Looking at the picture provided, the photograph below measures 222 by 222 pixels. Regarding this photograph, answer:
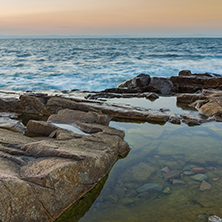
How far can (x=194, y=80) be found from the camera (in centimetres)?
1082

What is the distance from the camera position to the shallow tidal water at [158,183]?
272cm

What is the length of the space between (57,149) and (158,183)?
59.5 inches

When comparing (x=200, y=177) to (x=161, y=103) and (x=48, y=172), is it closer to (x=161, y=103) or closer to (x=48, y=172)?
(x=48, y=172)

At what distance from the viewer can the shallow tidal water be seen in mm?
2717

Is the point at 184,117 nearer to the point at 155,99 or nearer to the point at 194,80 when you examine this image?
the point at 155,99

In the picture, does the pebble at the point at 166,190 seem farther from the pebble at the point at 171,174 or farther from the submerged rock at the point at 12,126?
the submerged rock at the point at 12,126

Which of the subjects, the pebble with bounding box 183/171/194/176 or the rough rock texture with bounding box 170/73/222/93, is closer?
the pebble with bounding box 183/171/194/176

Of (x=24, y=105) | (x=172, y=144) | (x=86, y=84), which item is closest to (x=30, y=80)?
(x=86, y=84)

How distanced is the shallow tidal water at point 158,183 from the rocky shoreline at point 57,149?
23 centimetres

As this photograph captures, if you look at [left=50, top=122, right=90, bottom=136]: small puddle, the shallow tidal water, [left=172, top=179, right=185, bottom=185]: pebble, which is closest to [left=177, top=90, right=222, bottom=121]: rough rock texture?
the shallow tidal water

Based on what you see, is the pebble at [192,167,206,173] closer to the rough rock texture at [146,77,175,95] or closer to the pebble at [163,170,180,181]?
the pebble at [163,170,180,181]

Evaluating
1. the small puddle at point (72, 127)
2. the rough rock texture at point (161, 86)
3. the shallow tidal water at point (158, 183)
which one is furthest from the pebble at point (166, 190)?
the rough rock texture at point (161, 86)

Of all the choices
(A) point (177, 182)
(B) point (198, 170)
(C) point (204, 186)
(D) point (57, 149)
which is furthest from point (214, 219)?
(D) point (57, 149)

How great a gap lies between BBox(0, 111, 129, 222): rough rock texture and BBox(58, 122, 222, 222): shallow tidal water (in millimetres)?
177
